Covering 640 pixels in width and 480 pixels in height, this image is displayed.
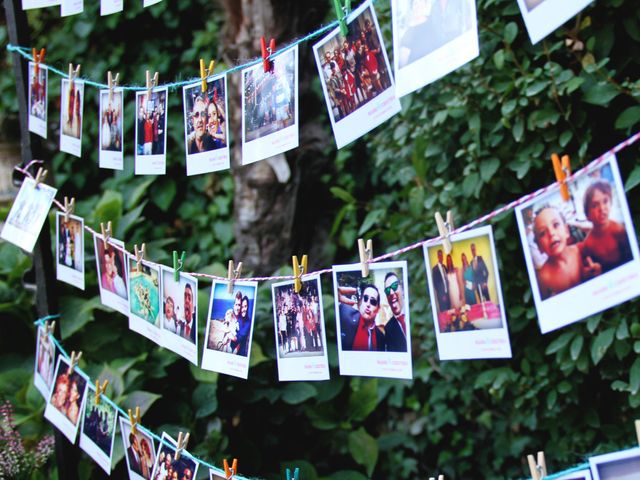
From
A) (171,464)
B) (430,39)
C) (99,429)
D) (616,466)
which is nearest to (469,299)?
(616,466)

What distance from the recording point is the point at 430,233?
2.53 metres

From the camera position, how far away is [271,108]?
1.45 m

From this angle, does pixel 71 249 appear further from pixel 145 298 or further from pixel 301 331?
pixel 301 331

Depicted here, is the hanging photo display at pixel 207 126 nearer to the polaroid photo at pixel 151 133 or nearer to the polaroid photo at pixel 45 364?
the polaroid photo at pixel 151 133

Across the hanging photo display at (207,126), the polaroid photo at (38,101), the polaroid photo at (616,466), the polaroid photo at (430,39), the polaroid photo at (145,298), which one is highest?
the polaroid photo at (38,101)

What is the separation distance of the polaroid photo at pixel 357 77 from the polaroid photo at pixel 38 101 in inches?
39.7

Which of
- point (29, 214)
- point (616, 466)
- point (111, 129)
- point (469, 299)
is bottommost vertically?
point (616, 466)

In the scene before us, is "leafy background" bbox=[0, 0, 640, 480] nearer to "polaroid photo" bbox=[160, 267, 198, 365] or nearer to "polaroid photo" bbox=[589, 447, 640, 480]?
"polaroid photo" bbox=[160, 267, 198, 365]

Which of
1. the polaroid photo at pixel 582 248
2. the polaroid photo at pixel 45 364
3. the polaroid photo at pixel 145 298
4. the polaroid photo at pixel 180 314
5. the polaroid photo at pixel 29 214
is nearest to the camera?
the polaroid photo at pixel 582 248

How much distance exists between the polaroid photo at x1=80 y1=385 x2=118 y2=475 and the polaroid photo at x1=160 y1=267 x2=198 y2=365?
1.00 ft

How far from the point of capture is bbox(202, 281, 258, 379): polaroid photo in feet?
4.96

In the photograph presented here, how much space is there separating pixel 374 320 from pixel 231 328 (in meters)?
0.36

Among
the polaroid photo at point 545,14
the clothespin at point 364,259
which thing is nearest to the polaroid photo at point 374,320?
the clothespin at point 364,259

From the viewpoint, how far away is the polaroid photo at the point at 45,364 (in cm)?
211
